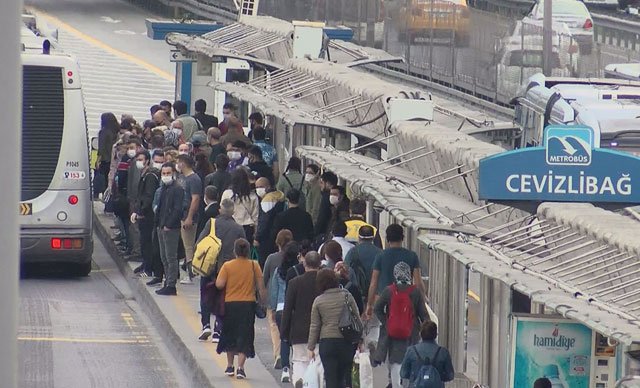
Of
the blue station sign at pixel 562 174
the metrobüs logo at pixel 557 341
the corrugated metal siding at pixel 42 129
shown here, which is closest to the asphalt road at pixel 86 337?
the corrugated metal siding at pixel 42 129

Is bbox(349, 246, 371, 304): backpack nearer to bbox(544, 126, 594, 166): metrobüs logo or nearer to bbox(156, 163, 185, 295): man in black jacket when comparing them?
bbox(544, 126, 594, 166): metrobüs logo

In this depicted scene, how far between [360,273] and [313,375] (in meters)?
1.35

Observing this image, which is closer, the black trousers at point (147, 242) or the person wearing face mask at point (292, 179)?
the person wearing face mask at point (292, 179)

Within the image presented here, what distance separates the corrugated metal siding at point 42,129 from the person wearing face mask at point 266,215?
114 inches

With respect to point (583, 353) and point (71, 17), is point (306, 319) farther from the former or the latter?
point (71, 17)

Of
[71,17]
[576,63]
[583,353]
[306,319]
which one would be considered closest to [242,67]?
[576,63]

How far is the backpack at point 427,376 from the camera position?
11.0m

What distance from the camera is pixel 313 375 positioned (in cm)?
1261

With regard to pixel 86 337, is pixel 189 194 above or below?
above

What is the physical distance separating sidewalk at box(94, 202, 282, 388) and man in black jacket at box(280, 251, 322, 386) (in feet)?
3.35

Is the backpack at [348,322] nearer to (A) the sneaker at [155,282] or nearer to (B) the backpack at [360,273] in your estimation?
(B) the backpack at [360,273]

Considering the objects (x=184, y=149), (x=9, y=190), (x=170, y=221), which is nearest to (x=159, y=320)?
(x=170, y=221)

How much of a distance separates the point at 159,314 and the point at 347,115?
3.33 meters

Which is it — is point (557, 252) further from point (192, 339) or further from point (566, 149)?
point (192, 339)
